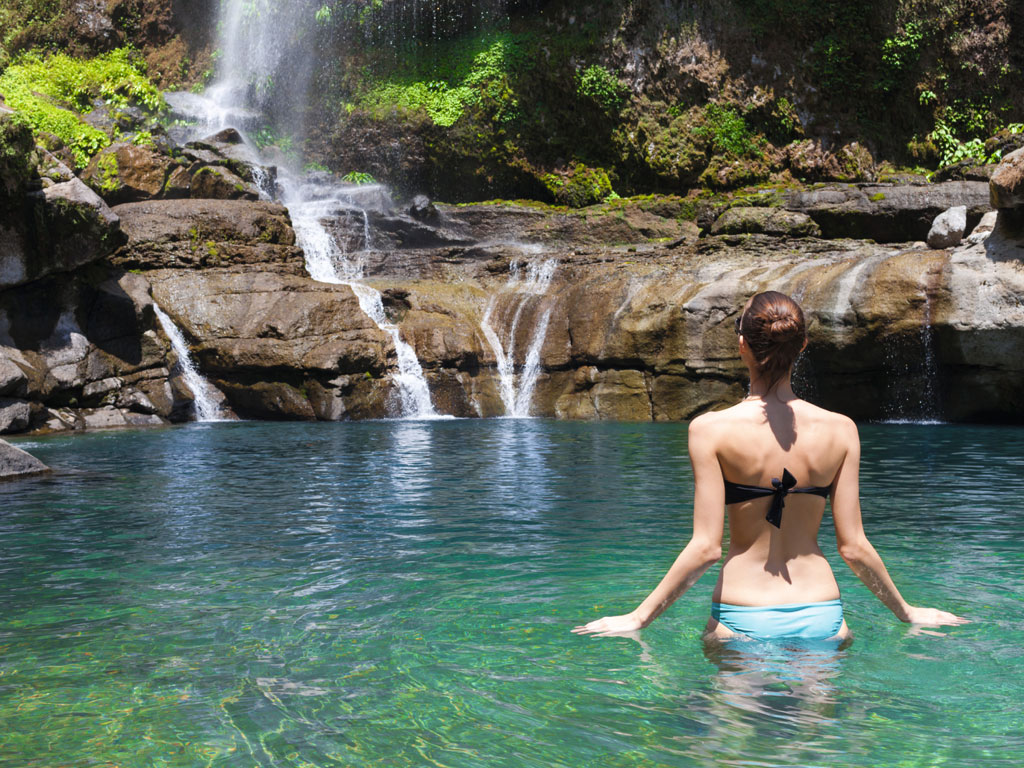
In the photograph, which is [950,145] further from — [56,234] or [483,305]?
[56,234]

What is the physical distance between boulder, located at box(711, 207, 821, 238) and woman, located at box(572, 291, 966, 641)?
19903 mm

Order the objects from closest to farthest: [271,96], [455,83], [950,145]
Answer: [950,145] → [455,83] → [271,96]

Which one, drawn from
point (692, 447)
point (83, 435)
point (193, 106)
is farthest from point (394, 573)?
point (193, 106)

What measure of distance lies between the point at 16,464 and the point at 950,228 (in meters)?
16.8

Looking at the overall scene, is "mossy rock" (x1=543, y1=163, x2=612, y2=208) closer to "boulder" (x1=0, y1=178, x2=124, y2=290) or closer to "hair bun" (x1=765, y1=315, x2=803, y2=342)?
"boulder" (x1=0, y1=178, x2=124, y2=290)

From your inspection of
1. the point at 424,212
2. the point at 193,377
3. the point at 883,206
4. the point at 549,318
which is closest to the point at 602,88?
the point at 424,212

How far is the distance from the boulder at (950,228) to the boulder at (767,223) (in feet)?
12.9

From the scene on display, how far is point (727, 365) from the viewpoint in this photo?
1838 cm

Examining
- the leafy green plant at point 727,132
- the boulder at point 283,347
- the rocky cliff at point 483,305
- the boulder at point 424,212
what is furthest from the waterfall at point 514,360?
the leafy green plant at point 727,132

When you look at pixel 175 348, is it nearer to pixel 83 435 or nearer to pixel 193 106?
pixel 83 435

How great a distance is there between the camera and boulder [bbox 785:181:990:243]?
21.4 meters

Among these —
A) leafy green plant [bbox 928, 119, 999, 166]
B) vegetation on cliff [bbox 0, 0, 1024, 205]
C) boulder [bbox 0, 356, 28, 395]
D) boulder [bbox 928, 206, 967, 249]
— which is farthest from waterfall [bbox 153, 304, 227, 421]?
leafy green plant [bbox 928, 119, 999, 166]

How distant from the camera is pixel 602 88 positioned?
30.4 m

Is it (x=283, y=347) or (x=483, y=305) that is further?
(x=483, y=305)
